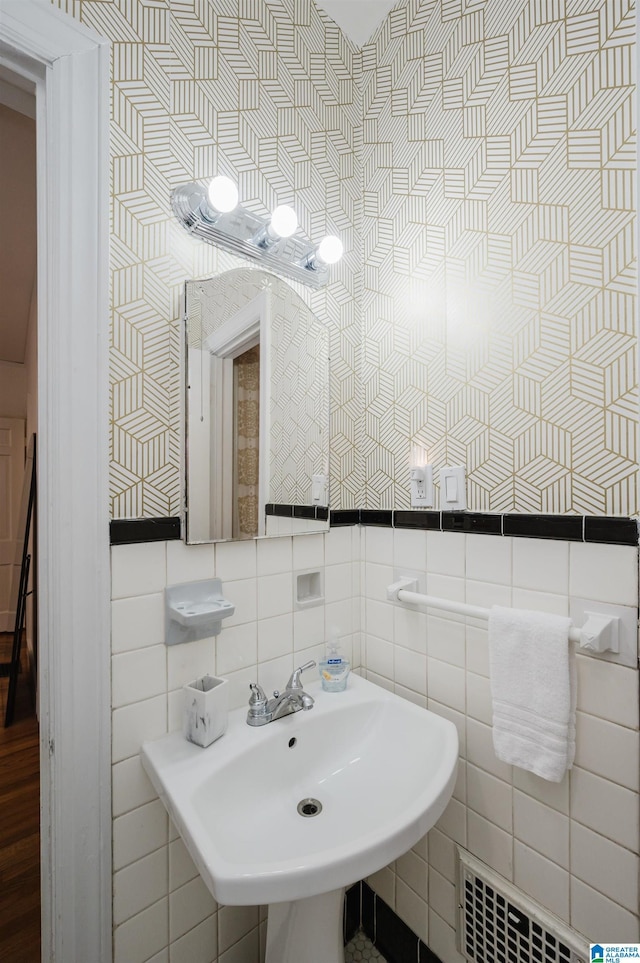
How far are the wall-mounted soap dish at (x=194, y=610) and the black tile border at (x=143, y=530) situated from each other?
0.38 ft

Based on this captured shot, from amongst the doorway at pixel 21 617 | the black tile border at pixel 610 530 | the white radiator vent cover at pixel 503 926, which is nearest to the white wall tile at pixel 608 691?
the black tile border at pixel 610 530

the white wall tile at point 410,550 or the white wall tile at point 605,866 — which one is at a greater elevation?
the white wall tile at point 410,550

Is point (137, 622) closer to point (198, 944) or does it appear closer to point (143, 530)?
point (143, 530)

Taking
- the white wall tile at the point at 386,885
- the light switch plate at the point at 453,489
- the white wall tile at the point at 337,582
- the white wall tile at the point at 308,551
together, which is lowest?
the white wall tile at the point at 386,885

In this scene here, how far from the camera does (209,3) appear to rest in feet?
3.46

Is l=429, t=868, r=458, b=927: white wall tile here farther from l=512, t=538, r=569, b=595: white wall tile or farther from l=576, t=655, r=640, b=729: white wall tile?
l=512, t=538, r=569, b=595: white wall tile

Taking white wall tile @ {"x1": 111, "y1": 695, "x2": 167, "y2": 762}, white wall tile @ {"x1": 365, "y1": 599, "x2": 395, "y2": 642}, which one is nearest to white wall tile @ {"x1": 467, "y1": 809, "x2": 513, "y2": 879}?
white wall tile @ {"x1": 365, "y1": 599, "x2": 395, "y2": 642}

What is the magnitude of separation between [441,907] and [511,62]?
210 cm

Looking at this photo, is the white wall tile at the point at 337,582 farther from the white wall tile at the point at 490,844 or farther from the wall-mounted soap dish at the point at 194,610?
the white wall tile at the point at 490,844

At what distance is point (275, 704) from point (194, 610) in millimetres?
315

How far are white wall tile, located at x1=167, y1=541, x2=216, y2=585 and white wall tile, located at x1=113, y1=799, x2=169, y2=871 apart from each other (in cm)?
A: 48

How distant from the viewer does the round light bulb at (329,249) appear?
47.7 inches

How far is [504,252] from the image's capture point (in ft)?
3.42

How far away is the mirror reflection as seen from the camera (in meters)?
1.01
